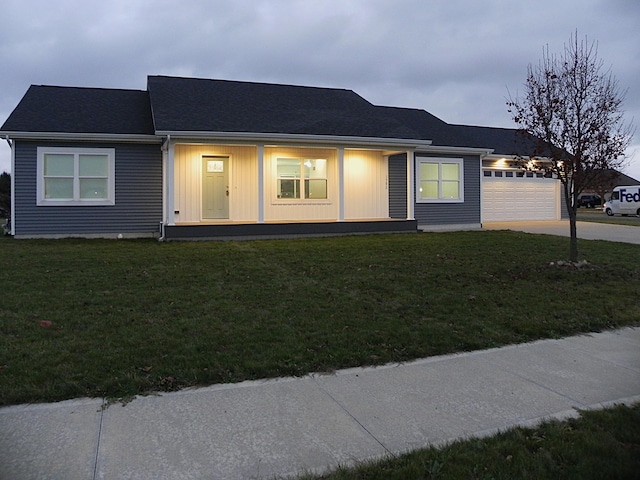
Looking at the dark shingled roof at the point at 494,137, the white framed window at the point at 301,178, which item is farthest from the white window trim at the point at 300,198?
the dark shingled roof at the point at 494,137

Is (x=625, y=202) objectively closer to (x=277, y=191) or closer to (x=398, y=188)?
(x=398, y=188)

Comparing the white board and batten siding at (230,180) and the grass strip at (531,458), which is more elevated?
the white board and batten siding at (230,180)

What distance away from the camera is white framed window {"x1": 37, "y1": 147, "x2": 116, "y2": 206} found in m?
14.9

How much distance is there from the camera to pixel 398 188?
18.7m

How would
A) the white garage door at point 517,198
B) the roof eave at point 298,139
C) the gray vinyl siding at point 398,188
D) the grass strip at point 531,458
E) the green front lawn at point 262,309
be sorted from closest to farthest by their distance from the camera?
the grass strip at point 531,458 < the green front lawn at point 262,309 < the roof eave at point 298,139 < the gray vinyl siding at point 398,188 < the white garage door at point 517,198

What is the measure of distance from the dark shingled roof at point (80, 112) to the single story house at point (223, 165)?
0.06m

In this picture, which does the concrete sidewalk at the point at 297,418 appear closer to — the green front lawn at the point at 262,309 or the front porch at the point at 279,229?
the green front lawn at the point at 262,309

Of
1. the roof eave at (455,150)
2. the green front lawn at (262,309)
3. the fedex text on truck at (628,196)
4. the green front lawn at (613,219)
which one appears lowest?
the green front lawn at (262,309)

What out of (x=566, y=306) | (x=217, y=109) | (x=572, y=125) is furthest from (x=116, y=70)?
(x=566, y=306)

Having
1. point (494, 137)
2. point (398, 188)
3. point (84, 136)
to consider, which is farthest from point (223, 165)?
point (494, 137)

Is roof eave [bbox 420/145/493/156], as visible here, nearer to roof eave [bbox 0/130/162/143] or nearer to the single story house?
the single story house

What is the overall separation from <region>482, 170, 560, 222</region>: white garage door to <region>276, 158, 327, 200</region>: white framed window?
28.0ft

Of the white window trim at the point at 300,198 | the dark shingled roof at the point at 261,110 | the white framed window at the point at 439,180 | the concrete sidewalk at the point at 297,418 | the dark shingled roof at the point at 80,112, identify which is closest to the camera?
the concrete sidewalk at the point at 297,418

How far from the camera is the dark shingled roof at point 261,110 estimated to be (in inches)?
586
